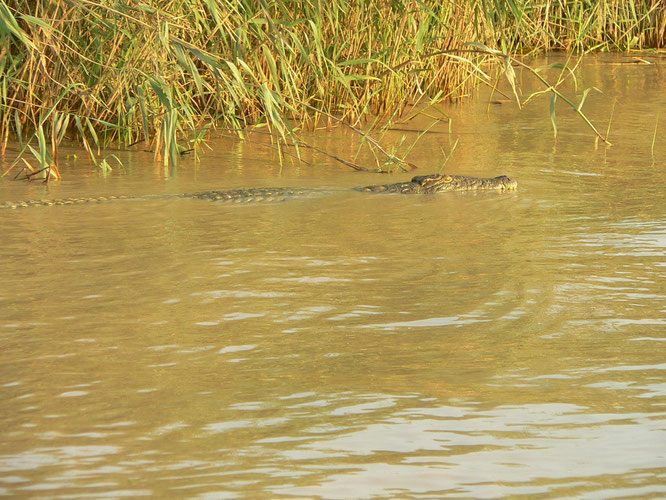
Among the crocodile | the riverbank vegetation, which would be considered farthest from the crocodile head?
the riverbank vegetation

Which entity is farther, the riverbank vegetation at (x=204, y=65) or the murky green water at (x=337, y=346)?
the riverbank vegetation at (x=204, y=65)

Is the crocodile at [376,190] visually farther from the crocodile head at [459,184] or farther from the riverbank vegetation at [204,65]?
the riverbank vegetation at [204,65]

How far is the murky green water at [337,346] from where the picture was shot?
6.35ft

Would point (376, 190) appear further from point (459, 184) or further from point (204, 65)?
point (204, 65)

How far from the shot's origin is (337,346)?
260 cm

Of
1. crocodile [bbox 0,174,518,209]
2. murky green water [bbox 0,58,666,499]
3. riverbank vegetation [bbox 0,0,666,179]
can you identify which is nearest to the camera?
murky green water [bbox 0,58,666,499]

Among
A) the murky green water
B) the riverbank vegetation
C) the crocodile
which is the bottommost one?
the murky green water

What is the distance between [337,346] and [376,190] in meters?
2.24

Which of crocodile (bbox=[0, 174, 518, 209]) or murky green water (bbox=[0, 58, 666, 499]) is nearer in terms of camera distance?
murky green water (bbox=[0, 58, 666, 499])

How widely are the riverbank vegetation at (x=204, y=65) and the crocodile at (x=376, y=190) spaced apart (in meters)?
0.21

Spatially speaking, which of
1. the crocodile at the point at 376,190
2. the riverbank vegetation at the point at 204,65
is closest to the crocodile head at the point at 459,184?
the crocodile at the point at 376,190

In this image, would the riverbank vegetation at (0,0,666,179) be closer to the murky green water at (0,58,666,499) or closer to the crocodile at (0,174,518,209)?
the crocodile at (0,174,518,209)

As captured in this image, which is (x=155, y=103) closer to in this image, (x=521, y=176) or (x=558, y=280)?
(x=521, y=176)

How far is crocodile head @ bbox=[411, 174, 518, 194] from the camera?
4.67 m
